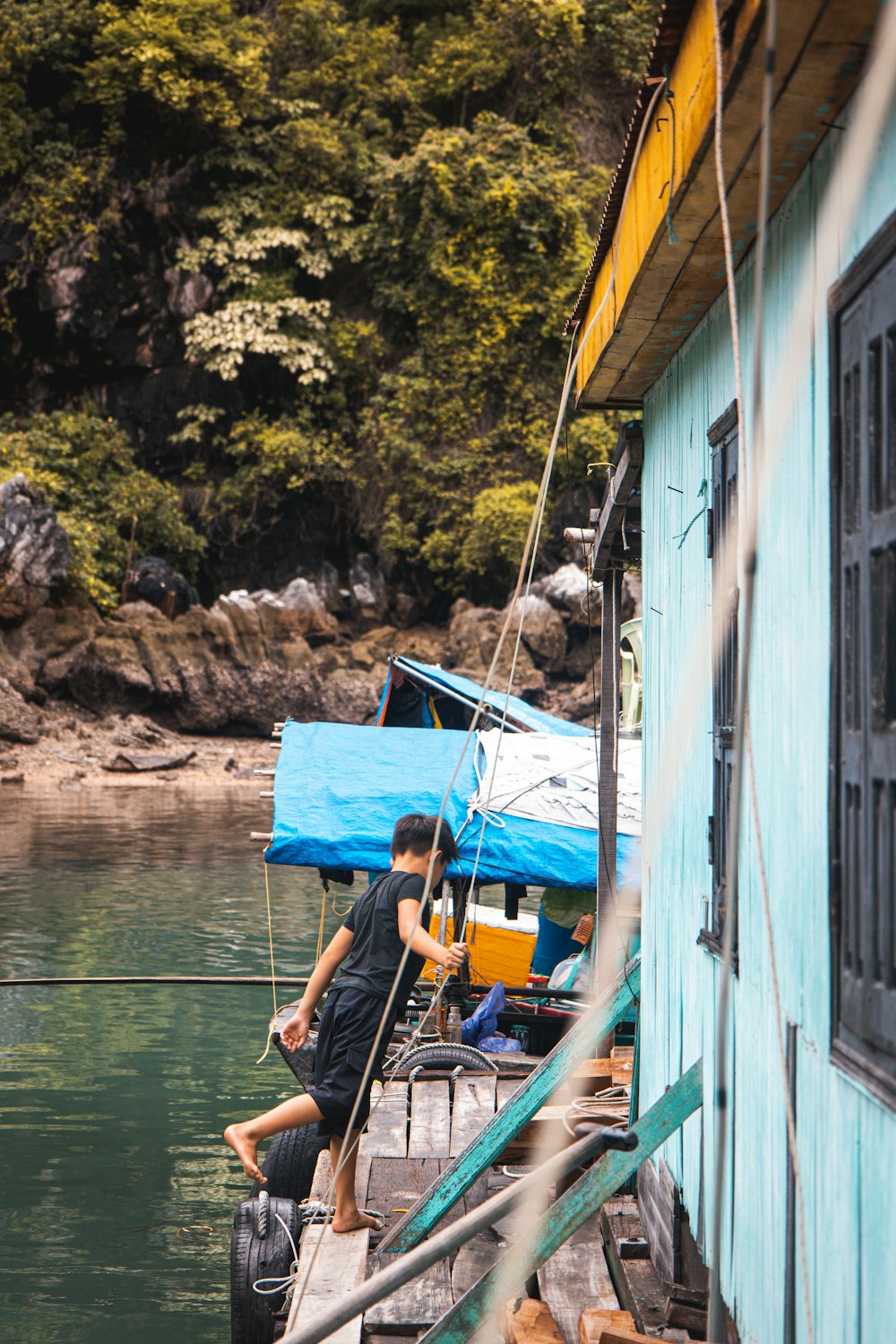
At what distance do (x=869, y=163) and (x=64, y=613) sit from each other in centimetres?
3038

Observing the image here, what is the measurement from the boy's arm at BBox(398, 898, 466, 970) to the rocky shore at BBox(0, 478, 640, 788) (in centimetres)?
2446

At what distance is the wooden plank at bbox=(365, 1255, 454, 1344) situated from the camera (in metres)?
4.56

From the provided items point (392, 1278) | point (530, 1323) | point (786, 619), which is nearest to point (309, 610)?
point (530, 1323)

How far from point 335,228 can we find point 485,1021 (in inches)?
1218

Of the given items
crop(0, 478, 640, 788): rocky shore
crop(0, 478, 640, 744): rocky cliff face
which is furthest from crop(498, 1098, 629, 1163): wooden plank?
crop(0, 478, 640, 788): rocky shore

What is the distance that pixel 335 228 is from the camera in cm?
3575

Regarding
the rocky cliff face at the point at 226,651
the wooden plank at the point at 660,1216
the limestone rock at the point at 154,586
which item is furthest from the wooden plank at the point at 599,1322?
the limestone rock at the point at 154,586

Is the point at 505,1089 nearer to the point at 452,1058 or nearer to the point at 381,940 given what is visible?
the point at 452,1058

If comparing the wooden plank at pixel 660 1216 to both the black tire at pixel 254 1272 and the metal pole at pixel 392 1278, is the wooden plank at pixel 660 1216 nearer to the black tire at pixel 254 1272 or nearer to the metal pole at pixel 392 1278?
the black tire at pixel 254 1272

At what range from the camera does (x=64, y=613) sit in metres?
31.3

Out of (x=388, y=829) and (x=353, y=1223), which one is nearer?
(x=353, y=1223)

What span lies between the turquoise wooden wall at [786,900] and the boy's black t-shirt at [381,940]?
118cm

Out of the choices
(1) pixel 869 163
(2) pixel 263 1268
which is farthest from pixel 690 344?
(2) pixel 263 1268

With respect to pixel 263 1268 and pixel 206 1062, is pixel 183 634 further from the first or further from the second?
pixel 263 1268
